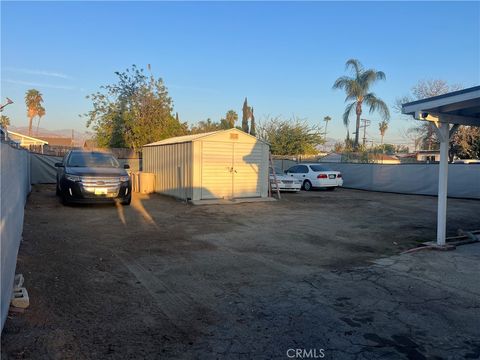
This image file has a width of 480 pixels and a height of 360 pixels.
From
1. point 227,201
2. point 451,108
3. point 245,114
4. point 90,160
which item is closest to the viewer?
point 451,108

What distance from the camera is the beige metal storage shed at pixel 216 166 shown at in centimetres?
1418

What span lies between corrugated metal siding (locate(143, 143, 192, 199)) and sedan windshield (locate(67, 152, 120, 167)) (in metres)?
2.59

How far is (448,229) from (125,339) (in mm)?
8814

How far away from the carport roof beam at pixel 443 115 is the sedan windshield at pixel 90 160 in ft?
30.0

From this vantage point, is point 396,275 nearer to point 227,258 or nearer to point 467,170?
point 227,258

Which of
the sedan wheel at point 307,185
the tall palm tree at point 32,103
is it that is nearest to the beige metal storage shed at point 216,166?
the sedan wheel at point 307,185

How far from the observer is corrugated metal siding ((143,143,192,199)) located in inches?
564

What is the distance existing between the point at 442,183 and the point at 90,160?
10185mm

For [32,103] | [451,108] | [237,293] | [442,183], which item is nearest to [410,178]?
[442,183]

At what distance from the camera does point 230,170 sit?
1492 cm

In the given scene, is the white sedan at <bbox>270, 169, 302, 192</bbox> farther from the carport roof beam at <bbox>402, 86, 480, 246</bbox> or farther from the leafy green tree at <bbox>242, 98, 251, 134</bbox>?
the leafy green tree at <bbox>242, 98, 251, 134</bbox>

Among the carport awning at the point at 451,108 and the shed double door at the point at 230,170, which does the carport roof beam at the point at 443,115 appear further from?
the shed double door at the point at 230,170

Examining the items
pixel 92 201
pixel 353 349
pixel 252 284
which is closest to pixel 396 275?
pixel 252 284

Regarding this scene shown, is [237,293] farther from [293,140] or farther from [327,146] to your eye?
[327,146]
